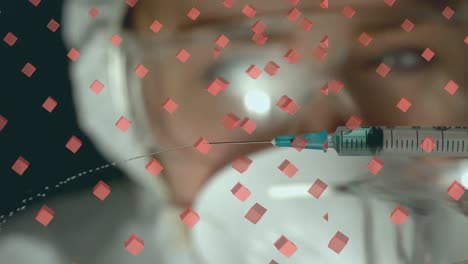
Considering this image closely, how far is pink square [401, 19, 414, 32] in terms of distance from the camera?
1.91ft

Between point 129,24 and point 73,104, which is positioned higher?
point 129,24

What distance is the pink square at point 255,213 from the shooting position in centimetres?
53

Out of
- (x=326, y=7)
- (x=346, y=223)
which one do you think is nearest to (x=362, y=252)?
(x=346, y=223)

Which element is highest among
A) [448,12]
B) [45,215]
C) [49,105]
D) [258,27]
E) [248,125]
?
[448,12]

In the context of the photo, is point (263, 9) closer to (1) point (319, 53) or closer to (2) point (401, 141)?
(1) point (319, 53)

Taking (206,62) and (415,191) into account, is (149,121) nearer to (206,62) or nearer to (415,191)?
(206,62)

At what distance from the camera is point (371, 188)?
1.75 ft

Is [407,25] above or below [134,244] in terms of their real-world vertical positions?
above

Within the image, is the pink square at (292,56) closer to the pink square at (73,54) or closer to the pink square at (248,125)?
the pink square at (248,125)

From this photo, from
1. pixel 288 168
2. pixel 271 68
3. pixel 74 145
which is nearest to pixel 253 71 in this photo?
pixel 271 68

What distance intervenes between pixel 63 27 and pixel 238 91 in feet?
0.76

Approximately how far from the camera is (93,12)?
0.60 metres

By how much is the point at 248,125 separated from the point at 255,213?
0.10 metres

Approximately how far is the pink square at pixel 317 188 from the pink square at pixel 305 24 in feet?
0.61
